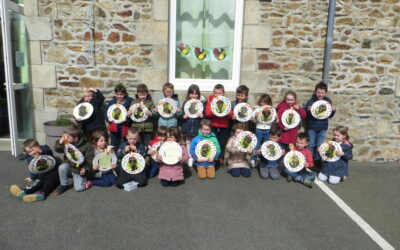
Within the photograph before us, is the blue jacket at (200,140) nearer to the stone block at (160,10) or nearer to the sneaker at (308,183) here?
the sneaker at (308,183)

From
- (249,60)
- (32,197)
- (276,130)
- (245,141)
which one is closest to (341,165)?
(276,130)

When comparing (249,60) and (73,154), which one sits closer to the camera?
(73,154)

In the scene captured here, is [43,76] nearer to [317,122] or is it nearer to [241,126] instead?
[241,126]

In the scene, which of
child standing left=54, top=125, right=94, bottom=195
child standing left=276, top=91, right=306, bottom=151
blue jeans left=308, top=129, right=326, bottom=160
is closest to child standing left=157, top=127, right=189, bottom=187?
child standing left=54, top=125, right=94, bottom=195

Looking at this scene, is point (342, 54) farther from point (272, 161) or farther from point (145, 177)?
point (145, 177)

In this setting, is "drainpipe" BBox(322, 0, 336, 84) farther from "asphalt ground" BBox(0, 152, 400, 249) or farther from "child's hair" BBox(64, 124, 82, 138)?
"child's hair" BBox(64, 124, 82, 138)

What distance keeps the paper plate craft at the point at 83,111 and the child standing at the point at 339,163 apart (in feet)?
12.2

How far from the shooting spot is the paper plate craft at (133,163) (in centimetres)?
418

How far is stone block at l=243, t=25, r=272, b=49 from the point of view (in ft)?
17.2

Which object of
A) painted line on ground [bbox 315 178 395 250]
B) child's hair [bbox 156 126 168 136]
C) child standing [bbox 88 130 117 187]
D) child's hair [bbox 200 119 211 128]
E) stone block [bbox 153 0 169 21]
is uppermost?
stone block [bbox 153 0 169 21]

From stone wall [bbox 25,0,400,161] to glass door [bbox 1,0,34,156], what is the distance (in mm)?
195

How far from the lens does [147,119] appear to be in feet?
16.6

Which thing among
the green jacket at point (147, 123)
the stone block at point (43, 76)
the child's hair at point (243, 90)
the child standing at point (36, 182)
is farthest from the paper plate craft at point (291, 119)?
the stone block at point (43, 76)

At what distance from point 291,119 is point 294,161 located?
75 cm
